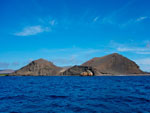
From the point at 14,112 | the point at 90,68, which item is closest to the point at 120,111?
the point at 14,112

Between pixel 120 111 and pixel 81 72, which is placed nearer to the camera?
pixel 120 111

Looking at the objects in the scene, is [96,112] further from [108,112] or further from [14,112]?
[14,112]

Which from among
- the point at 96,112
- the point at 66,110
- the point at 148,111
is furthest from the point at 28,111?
the point at 148,111

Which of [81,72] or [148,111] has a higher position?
[81,72]

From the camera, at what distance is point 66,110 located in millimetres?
15930

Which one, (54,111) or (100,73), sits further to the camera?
(100,73)

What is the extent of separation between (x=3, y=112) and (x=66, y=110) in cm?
591

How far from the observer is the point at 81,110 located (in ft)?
52.0

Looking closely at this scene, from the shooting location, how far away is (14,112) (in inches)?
606

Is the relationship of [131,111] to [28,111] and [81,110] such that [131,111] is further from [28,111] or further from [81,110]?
[28,111]

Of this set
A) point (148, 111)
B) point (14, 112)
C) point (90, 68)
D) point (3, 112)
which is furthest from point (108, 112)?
point (90, 68)

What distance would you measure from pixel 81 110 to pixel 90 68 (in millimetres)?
181658

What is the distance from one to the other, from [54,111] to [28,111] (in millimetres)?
2514

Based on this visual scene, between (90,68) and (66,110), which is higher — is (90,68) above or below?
above
